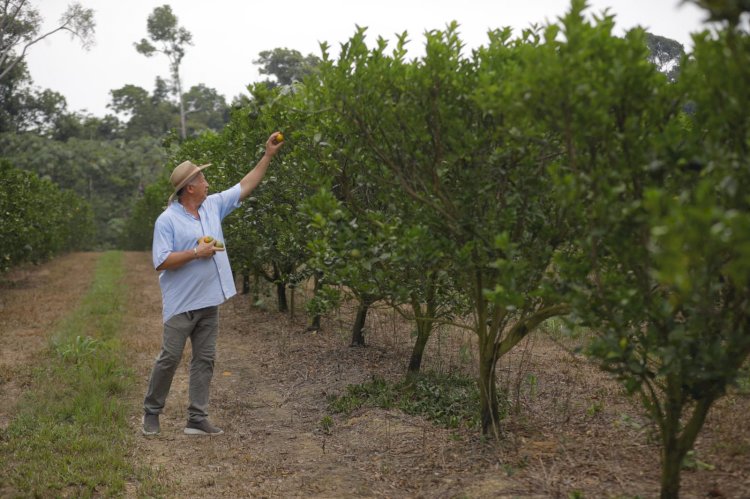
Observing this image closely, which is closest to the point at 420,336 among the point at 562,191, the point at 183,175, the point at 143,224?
the point at 183,175

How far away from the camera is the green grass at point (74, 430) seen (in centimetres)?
454

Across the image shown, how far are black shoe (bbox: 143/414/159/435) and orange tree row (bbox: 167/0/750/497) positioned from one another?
5.35 ft

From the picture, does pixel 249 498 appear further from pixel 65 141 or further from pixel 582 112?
pixel 65 141

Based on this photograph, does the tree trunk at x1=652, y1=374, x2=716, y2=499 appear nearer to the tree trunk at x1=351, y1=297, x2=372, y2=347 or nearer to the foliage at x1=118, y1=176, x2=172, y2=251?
the tree trunk at x1=351, y1=297, x2=372, y2=347

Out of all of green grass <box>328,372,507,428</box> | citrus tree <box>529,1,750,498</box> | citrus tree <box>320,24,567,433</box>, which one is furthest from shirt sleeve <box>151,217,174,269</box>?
citrus tree <box>529,1,750,498</box>

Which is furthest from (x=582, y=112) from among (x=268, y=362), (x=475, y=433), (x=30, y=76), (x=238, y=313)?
(x=30, y=76)

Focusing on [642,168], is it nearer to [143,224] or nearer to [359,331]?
[359,331]

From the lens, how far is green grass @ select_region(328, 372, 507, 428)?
577 cm

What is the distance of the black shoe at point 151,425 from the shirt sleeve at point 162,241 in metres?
1.30

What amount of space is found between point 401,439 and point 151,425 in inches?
81.4

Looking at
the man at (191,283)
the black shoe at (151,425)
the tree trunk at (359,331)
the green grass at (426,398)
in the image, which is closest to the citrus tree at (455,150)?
the man at (191,283)

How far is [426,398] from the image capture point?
6242 mm

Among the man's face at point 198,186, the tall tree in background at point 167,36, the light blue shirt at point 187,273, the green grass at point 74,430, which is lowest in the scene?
the green grass at point 74,430

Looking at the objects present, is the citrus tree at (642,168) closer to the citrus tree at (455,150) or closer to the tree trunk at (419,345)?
the citrus tree at (455,150)
